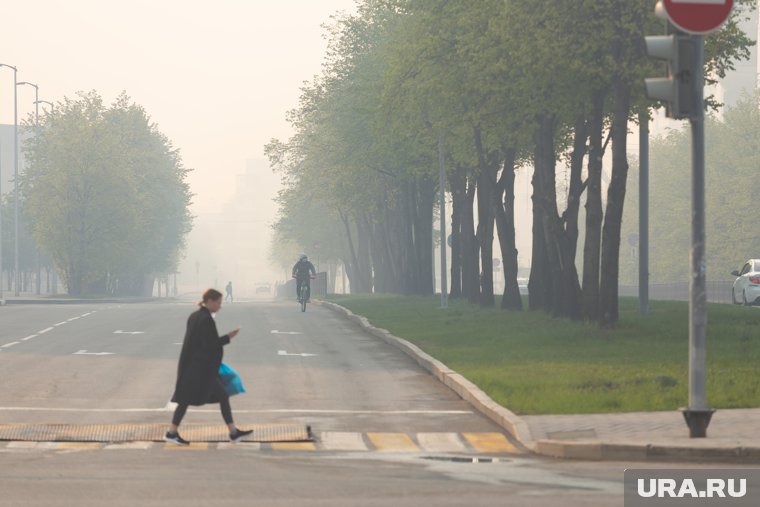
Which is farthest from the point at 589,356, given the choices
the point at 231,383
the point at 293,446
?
the point at 293,446

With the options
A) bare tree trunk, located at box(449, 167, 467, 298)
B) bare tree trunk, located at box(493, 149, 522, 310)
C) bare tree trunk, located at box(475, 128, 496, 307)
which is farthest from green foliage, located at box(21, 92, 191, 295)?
bare tree trunk, located at box(493, 149, 522, 310)

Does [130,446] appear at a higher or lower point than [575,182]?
lower

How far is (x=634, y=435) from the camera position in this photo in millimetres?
14336

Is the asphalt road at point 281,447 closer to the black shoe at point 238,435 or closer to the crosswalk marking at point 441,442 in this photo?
the crosswalk marking at point 441,442

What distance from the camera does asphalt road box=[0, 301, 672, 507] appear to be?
10.9 meters

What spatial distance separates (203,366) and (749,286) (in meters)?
37.4

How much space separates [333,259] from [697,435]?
9379 cm

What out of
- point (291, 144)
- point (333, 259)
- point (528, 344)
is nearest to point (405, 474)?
point (528, 344)

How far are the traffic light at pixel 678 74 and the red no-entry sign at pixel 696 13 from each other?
0.60ft

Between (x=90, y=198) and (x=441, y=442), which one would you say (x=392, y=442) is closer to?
(x=441, y=442)

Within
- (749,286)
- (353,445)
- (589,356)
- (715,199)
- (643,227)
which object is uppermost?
(715,199)

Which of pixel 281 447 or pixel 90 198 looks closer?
pixel 281 447

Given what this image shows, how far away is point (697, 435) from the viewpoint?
14.0 metres

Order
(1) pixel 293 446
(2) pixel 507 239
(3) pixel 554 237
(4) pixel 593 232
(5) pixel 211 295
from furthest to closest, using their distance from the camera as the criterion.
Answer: (2) pixel 507 239, (3) pixel 554 237, (4) pixel 593 232, (5) pixel 211 295, (1) pixel 293 446
